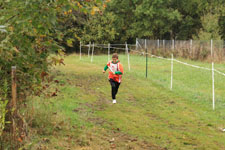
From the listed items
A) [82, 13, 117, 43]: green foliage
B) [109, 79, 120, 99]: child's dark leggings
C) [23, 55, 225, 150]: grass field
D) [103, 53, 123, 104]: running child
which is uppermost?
[82, 13, 117, 43]: green foliage

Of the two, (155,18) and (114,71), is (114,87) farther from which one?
(155,18)

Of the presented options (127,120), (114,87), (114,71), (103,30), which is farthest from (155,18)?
(127,120)

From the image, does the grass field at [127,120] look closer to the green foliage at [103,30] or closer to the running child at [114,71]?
the running child at [114,71]

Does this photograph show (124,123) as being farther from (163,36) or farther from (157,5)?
(163,36)

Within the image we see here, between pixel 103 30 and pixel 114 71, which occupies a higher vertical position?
pixel 103 30

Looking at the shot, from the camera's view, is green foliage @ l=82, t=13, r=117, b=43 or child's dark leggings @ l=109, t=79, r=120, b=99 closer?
child's dark leggings @ l=109, t=79, r=120, b=99

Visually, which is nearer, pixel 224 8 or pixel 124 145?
pixel 124 145

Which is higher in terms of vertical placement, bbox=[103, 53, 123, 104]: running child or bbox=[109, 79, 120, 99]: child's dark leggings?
bbox=[103, 53, 123, 104]: running child

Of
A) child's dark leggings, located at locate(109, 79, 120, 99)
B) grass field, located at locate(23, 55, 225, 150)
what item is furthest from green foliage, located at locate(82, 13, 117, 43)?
child's dark leggings, located at locate(109, 79, 120, 99)

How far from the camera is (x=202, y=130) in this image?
26.6 feet

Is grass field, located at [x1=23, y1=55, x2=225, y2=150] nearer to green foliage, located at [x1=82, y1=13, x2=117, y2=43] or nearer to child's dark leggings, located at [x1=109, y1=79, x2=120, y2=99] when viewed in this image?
child's dark leggings, located at [x1=109, y1=79, x2=120, y2=99]

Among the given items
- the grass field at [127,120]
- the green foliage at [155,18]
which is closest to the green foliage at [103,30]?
the green foliage at [155,18]

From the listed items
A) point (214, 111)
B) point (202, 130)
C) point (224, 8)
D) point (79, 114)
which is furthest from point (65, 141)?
point (224, 8)

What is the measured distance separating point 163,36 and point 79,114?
148 feet
